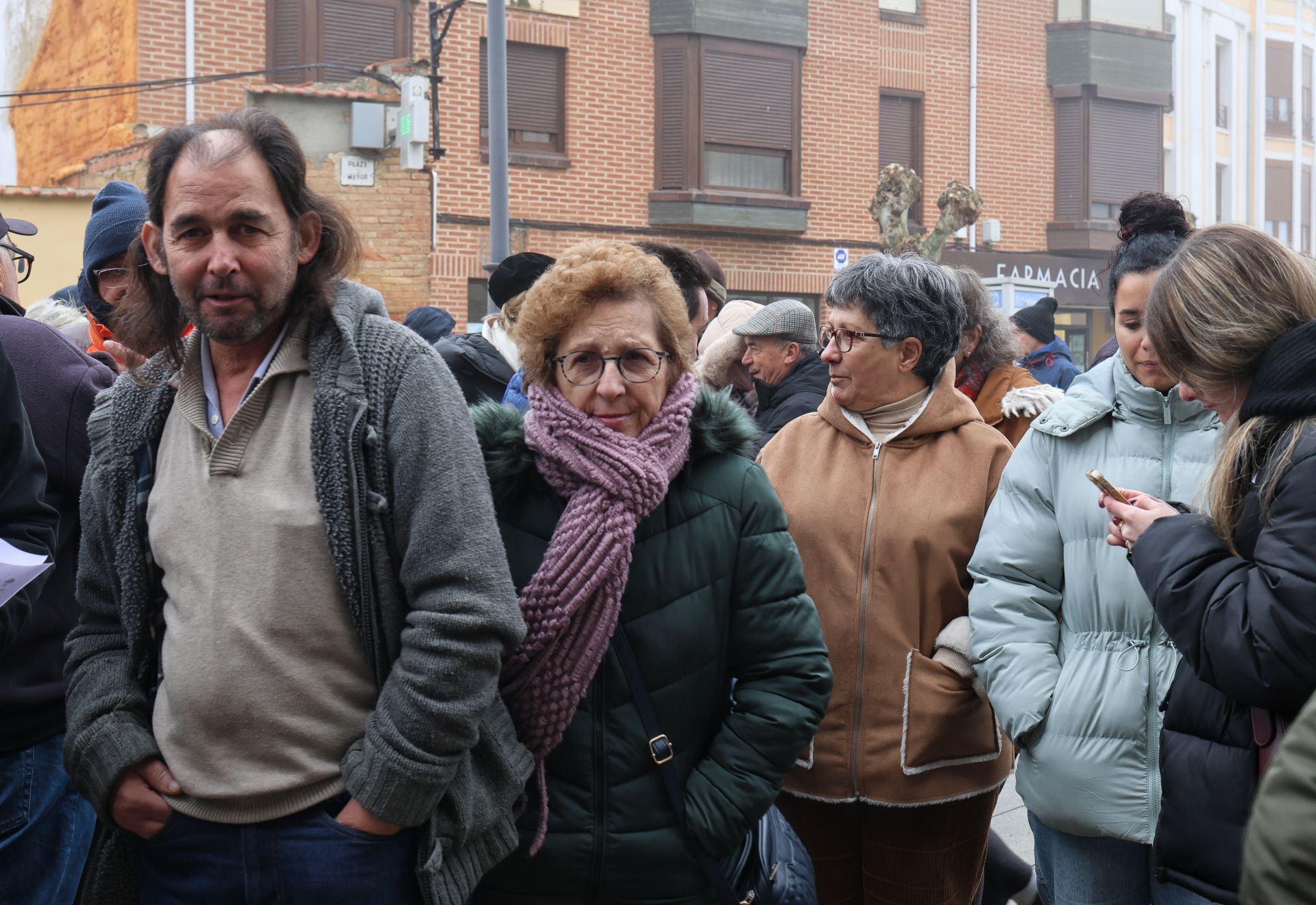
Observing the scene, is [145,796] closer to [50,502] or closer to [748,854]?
[50,502]

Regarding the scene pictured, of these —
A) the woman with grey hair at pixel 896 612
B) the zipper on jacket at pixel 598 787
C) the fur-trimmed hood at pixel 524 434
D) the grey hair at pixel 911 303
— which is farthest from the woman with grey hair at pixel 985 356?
the zipper on jacket at pixel 598 787

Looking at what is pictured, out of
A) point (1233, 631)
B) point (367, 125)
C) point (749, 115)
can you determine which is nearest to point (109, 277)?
point (1233, 631)

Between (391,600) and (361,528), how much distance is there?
139 mm

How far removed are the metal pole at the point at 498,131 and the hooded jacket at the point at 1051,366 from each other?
5.08m

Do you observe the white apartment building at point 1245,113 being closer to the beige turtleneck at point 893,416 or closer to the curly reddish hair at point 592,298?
the beige turtleneck at point 893,416

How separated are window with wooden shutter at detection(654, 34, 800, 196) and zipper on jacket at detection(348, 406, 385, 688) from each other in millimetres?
18634

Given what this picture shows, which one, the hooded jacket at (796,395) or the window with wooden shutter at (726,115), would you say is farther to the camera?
the window with wooden shutter at (726,115)

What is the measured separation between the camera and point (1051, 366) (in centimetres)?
898

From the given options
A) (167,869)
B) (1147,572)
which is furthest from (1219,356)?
(167,869)

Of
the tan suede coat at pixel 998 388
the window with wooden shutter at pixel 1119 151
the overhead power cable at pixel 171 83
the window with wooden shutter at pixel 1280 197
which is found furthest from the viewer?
the window with wooden shutter at pixel 1280 197

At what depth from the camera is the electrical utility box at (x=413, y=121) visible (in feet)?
48.5

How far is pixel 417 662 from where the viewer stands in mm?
2207

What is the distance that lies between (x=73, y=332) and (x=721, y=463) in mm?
3330

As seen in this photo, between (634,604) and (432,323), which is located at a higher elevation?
(432,323)
